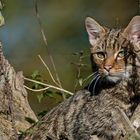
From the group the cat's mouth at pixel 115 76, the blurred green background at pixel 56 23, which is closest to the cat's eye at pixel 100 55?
the cat's mouth at pixel 115 76

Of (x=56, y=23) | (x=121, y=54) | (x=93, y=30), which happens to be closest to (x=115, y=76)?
(x=121, y=54)

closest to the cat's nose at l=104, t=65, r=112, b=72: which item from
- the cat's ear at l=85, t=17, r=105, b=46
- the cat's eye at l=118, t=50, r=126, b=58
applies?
the cat's eye at l=118, t=50, r=126, b=58

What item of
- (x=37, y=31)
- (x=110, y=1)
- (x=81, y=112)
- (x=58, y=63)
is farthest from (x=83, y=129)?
(x=110, y=1)

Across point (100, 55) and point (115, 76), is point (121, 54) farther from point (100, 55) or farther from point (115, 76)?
point (100, 55)

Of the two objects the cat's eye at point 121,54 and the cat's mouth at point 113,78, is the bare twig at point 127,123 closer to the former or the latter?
the cat's mouth at point 113,78

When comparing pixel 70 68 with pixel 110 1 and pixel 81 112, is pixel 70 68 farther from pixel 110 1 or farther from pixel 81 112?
pixel 81 112

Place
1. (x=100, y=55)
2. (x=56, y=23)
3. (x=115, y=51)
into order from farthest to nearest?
1. (x=56, y=23)
2. (x=100, y=55)
3. (x=115, y=51)
